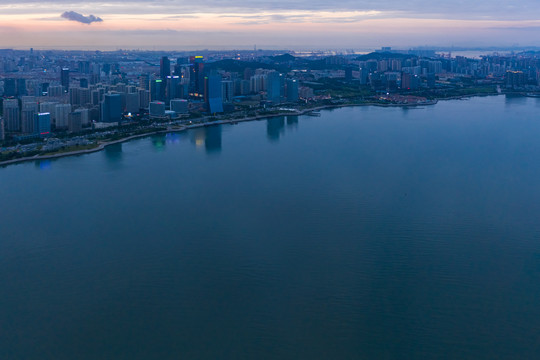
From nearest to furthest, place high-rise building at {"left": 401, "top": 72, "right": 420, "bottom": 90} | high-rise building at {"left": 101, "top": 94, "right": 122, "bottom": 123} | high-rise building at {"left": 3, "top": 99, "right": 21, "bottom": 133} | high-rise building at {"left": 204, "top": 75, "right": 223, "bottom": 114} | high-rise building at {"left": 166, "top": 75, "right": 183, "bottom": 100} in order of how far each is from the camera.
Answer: high-rise building at {"left": 3, "top": 99, "right": 21, "bottom": 133}, high-rise building at {"left": 101, "top": 94, "right": 122, "bottom": 123}, high-rise building at {"left": 204, "top": 75, "right": 223, "bottom": 114}, high-rise building at {"left": 166, "top": 75, "right": 183, "bottom": 100}, high-rise building at {"left": 401, "top": 72, "right": 420, "bottom": 90}

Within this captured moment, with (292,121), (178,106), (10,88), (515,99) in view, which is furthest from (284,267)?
(515,99)

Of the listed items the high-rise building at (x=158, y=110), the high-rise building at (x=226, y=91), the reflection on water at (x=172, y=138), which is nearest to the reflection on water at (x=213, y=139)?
the reflection on water at (x=172, y=138)

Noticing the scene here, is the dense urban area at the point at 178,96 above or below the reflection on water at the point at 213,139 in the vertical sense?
above

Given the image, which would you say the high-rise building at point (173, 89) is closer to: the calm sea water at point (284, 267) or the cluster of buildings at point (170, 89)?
the cluster of buildings at point (170, 89)

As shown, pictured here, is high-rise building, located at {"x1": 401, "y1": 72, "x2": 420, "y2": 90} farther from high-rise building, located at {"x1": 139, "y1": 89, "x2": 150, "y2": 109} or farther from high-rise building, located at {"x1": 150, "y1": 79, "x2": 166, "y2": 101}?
high-rise building, located at {"x1": 139, "y1": 89, "x2": 150, "y2": 109}

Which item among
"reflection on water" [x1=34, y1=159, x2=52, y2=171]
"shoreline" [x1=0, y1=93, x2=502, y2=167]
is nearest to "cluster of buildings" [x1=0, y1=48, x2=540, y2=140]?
"shoreline" [x1=0, y1=93, x2=502, y2=167]

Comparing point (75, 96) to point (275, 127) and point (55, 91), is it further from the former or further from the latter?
point (275, 127)
